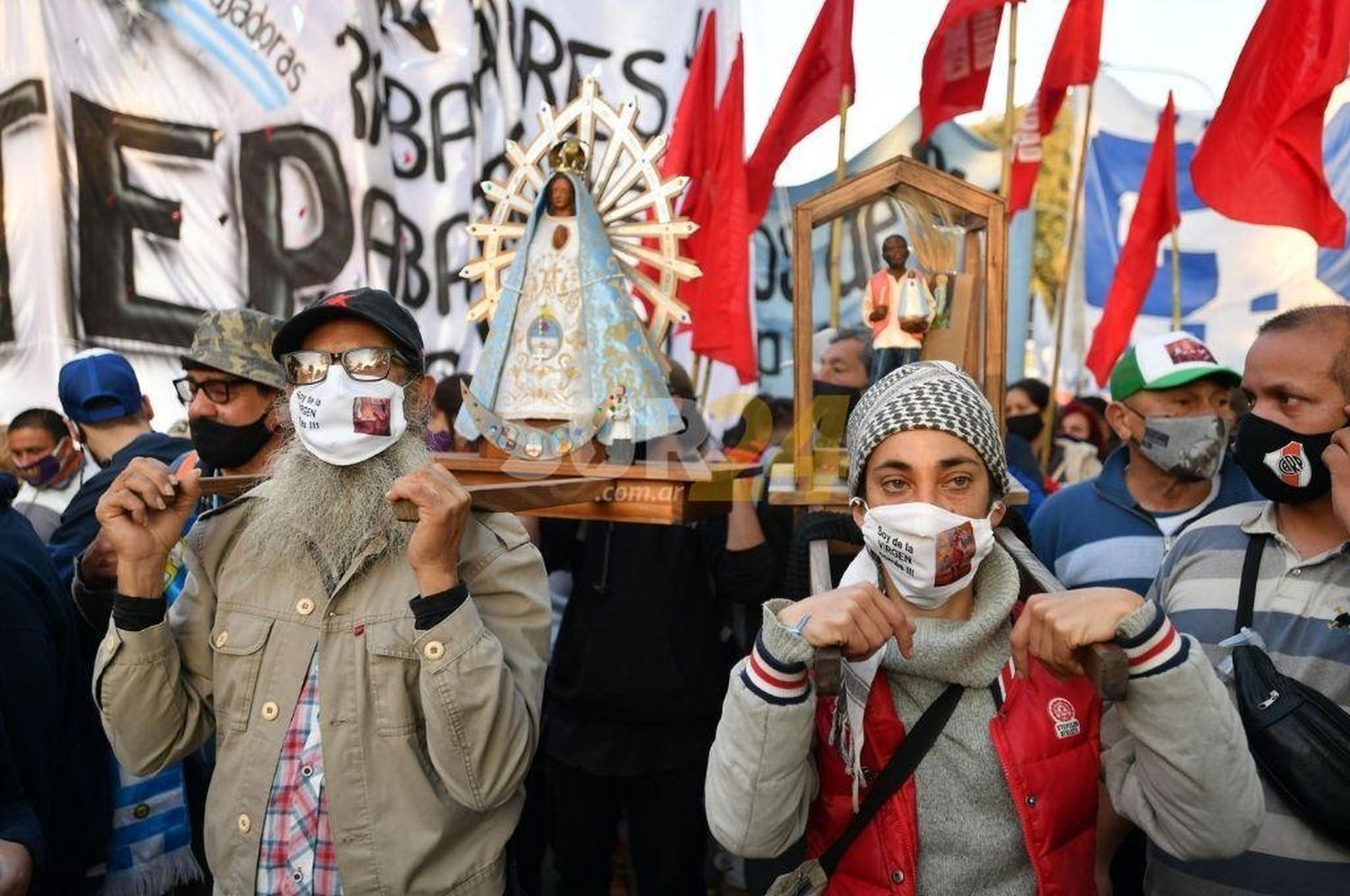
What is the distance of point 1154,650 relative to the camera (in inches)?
59.2

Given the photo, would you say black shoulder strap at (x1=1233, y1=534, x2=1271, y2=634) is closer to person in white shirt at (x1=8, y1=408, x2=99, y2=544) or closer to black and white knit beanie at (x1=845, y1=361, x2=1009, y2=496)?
black and white knit beanie at (x1=845, y1=361, x2=1009, y2=496)

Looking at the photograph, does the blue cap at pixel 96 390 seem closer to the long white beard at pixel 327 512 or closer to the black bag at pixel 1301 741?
the long white beard at pixel 327 512

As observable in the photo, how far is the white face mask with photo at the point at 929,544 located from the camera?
1.88 metres

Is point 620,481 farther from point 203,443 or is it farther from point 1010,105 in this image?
point 1010,105

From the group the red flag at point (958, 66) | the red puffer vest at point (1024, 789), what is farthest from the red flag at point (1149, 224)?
the red puffer vest at point (1024, 789)

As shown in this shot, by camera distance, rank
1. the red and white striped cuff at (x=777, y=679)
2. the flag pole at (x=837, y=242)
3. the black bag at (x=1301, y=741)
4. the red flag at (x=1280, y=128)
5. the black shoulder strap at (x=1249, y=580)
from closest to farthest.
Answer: the red and white striped cuff at (x=777, y=679) → the black bag at (x=1301, y=741) → the black shoulder strap at (x=1249, y=580) → the flag pole at (x=837, y=242) → the red flag at (x=1280, y=128)

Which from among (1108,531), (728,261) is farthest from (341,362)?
(728,261)

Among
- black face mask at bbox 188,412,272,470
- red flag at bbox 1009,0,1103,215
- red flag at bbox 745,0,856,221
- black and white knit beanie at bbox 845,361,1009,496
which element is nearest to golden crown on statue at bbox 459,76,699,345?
black face mask at bbox 188,412,272,470

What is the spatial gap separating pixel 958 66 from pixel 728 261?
173 cm

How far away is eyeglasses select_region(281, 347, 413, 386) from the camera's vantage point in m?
2.16

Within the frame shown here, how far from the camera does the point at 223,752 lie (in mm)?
2037

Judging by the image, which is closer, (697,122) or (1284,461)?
(1284,461)

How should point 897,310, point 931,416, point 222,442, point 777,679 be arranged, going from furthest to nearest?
point 897,310, point 222,442, point 931,416, point 777,679

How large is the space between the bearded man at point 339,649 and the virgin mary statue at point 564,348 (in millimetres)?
657
